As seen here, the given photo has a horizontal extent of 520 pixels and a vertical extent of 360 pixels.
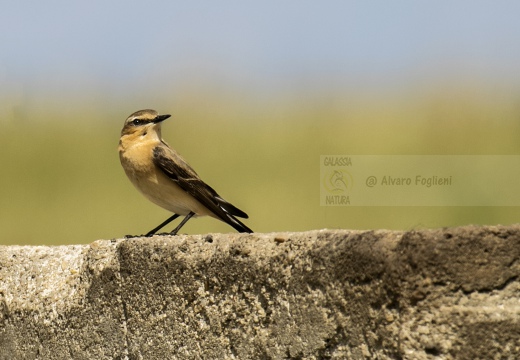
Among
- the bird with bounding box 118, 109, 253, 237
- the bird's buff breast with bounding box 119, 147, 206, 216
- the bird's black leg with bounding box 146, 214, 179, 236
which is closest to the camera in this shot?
the bird with bounding box 118, 109, 253, 237

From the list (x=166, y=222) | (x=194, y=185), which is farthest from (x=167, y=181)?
(x=166, y=222)

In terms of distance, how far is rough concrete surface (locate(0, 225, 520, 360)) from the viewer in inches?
111

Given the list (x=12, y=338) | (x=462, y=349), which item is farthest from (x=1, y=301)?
(x=462, y=349)

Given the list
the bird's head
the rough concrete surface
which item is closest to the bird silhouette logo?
the bird's head

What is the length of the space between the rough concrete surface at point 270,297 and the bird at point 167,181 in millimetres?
2156

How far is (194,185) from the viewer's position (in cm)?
662

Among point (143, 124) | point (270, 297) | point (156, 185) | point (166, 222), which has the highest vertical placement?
Answer: point (143, 124)

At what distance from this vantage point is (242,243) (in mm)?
3416

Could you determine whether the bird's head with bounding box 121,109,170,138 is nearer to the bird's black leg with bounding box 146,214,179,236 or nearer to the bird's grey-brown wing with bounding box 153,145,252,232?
the bird's grey-brown wing with bounding box 153,145,252,232

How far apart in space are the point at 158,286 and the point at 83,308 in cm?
45

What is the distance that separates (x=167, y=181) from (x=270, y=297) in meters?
3.56

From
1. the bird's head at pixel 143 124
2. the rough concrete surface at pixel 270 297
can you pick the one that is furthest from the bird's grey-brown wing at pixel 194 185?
the rough concrete surface at pixel 270 297

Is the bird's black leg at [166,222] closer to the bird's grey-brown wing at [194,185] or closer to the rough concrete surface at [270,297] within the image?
the bird's grey-brown wing at [194,185]

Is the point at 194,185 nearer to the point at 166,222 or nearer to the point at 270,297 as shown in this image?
the point at 166,222
